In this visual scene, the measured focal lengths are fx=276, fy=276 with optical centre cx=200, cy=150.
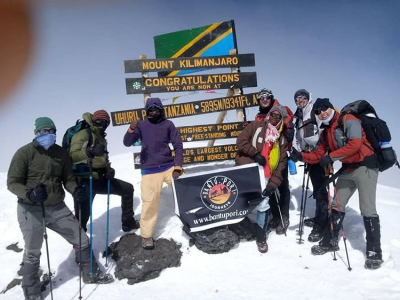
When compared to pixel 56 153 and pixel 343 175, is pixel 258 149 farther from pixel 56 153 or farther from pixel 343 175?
pixel 56 153

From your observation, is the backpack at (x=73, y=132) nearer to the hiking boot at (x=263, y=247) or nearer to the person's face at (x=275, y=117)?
the person's face at (x=275, y=117)

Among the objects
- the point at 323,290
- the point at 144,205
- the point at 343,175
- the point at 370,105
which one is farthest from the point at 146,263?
the point at 370,105

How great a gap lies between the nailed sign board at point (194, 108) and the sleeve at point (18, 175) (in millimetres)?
3313

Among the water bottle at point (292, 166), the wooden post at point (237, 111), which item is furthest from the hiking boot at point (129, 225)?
the wooden post at point (237, 111)

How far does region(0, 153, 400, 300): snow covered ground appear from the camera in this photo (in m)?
4.63

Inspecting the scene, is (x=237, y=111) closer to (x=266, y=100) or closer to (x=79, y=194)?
(x=266, y=100)

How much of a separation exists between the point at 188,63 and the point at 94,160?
4.01m

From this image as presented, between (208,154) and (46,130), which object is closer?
(46,130)

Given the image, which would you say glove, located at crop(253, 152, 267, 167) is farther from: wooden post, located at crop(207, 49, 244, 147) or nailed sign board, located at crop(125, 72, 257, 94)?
nailed sign board, located at crop(125, 72, 257, 94)

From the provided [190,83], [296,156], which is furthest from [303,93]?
[190,83]

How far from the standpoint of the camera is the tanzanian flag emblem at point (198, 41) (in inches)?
326

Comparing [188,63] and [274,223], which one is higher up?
[188,63]

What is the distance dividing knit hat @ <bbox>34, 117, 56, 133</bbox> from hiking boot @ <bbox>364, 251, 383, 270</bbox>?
6.02 meters

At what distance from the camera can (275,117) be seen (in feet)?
18.6
